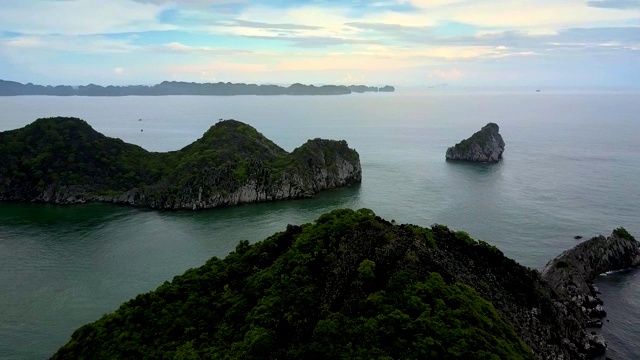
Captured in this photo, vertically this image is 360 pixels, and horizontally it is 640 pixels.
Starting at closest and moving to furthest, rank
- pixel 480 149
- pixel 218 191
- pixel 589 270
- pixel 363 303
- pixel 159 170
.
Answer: pixel 363 303
pixel 589 270
pixel 218 191
pixel 159 170
pixel 480 149

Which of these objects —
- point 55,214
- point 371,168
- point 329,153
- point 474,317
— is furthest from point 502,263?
point 371,168

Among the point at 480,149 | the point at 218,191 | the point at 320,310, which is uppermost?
the point at 480,149

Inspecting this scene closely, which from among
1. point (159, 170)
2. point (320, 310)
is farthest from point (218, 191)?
point (320, 310)

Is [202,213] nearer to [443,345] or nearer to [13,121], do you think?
[443,345]

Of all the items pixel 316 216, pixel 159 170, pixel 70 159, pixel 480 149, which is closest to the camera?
pixel 316 216

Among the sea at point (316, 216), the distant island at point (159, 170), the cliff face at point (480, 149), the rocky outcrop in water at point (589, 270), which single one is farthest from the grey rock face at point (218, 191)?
the rocky outcrop in water at point (589, 270)

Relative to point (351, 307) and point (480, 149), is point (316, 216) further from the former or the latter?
point (480, 149)

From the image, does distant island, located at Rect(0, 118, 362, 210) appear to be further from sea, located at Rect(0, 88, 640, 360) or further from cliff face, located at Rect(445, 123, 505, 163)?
cliff face, located at Rect(445, 123, 505, 163)
